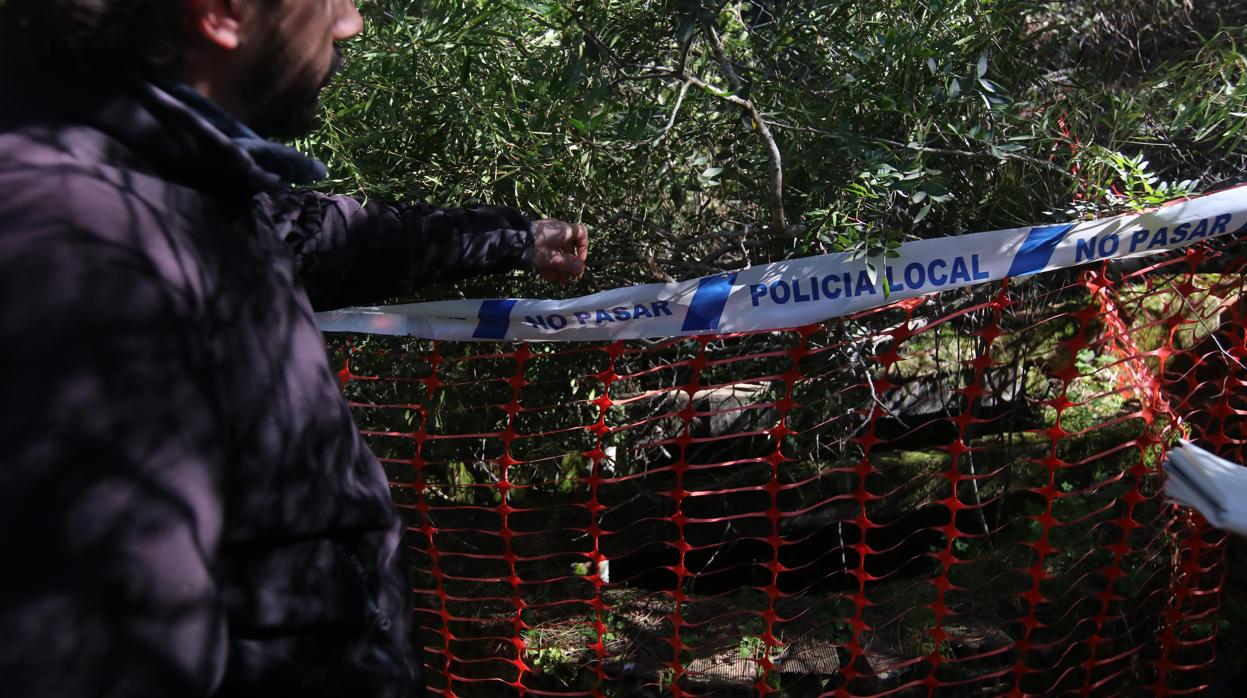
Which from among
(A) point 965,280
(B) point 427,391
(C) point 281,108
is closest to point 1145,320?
(A) point 965,280

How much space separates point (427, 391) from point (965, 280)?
6.60 ft

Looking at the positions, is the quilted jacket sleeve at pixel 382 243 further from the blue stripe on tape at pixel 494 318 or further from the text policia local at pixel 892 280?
the text policia local at pixel 892 280

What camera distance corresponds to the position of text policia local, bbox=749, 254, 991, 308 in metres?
2.62

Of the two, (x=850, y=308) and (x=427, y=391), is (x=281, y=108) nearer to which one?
(x=850, y=308)

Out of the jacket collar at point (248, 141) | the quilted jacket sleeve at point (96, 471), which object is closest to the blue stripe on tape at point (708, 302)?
the jacket collar at point (248, 141)

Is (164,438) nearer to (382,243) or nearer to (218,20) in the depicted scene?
(218,20)

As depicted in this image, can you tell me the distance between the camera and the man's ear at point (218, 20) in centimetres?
111

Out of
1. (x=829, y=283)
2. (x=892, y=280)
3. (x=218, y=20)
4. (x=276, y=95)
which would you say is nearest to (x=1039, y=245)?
(x=892, y=280)

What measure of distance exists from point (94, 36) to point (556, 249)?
4.68 feet

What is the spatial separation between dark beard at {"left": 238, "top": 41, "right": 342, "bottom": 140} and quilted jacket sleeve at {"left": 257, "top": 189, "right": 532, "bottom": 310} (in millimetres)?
580

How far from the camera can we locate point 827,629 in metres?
4.17

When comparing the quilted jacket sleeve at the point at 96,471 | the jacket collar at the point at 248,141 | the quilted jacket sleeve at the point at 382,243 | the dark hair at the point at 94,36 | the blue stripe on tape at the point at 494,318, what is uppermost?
the blue stripe on tape at the point at 494,318

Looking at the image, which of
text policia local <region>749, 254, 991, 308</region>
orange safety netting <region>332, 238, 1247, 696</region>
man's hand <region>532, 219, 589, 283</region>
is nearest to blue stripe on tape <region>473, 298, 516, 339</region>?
orange safety netting <region>332, 238, 1247, 696</region>

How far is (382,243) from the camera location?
2.08 m
